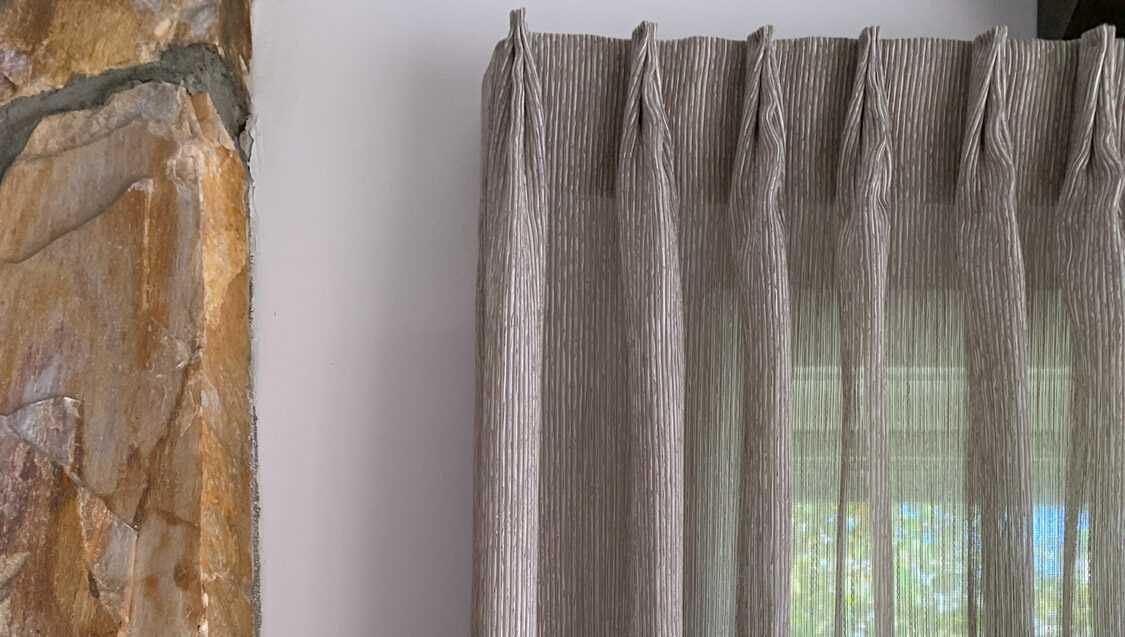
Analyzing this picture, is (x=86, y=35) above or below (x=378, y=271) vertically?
above

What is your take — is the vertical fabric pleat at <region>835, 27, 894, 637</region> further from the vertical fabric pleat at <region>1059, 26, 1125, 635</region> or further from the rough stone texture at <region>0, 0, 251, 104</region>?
the rough stone texture at <region>0, 0, 251, 104</region>

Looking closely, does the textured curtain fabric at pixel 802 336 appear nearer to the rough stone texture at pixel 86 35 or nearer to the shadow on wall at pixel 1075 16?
the shadow on wall at pixel 1075 16

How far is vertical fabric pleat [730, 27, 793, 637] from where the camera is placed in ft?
2.59

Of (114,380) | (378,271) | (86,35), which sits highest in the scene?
(86,35)

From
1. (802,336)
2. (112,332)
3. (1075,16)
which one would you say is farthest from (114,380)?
(1075,16)

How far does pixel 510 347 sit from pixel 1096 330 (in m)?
0.51

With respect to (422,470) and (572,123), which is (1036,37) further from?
(422,470)

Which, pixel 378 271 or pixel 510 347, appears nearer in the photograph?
pixel 510 347

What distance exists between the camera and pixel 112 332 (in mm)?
755

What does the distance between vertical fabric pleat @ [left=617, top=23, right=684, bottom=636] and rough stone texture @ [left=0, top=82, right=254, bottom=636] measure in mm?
345

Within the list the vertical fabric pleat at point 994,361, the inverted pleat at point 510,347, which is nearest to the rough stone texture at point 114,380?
the inverted pleat at point 510,347

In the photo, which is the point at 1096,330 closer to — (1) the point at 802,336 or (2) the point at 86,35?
(1) the point at 802,336

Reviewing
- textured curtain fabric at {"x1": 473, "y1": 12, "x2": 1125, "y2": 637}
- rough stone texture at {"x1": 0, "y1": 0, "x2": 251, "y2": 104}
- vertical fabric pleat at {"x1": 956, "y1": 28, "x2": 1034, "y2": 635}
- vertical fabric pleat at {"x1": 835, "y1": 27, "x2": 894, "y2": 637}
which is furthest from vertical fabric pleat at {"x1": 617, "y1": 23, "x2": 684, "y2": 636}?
rough stone texture at {"x1": 0, "y1": 0, "x2": 251, "y2": 104}

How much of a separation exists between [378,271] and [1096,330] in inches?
25.6
